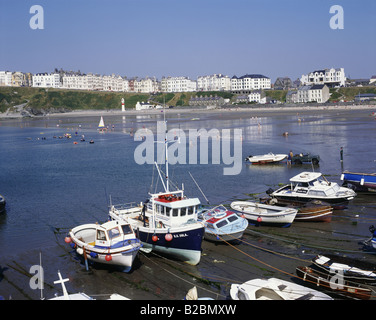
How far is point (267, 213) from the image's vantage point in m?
27.5

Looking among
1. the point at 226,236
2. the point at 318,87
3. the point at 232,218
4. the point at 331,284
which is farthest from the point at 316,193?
the point at 318,87

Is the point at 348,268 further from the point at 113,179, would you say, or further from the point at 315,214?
the point at 113,179

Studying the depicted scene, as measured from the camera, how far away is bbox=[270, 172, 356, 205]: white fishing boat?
29828mm

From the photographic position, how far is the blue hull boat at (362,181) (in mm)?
33494

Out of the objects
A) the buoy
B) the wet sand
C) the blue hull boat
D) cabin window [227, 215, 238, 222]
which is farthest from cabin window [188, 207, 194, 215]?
the blue hull boat

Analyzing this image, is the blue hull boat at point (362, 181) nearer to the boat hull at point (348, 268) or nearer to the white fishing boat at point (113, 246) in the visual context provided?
the boat hull at point (348, 268)

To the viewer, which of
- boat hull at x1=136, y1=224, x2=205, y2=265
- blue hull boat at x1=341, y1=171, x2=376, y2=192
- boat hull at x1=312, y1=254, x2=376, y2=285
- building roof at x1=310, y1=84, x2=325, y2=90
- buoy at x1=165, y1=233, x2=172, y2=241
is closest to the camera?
boat hull at x1=312, y1=254, x2=376, y2=285

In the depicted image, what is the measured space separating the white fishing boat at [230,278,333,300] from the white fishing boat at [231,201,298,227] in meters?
11.0

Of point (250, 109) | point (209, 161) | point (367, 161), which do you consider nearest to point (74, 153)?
point (209, 161)

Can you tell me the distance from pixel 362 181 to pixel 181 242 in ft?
63.0

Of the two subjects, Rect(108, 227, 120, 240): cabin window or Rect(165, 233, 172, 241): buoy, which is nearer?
Rect(108, 227, 120, 240): cabin window

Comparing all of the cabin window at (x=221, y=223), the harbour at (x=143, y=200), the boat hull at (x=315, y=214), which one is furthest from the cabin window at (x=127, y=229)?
the boat hull at (x=315, y=214)

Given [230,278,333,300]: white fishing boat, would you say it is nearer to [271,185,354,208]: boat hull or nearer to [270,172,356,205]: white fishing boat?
[271,185,354,208]: boat hull

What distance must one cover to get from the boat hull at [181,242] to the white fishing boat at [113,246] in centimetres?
153
